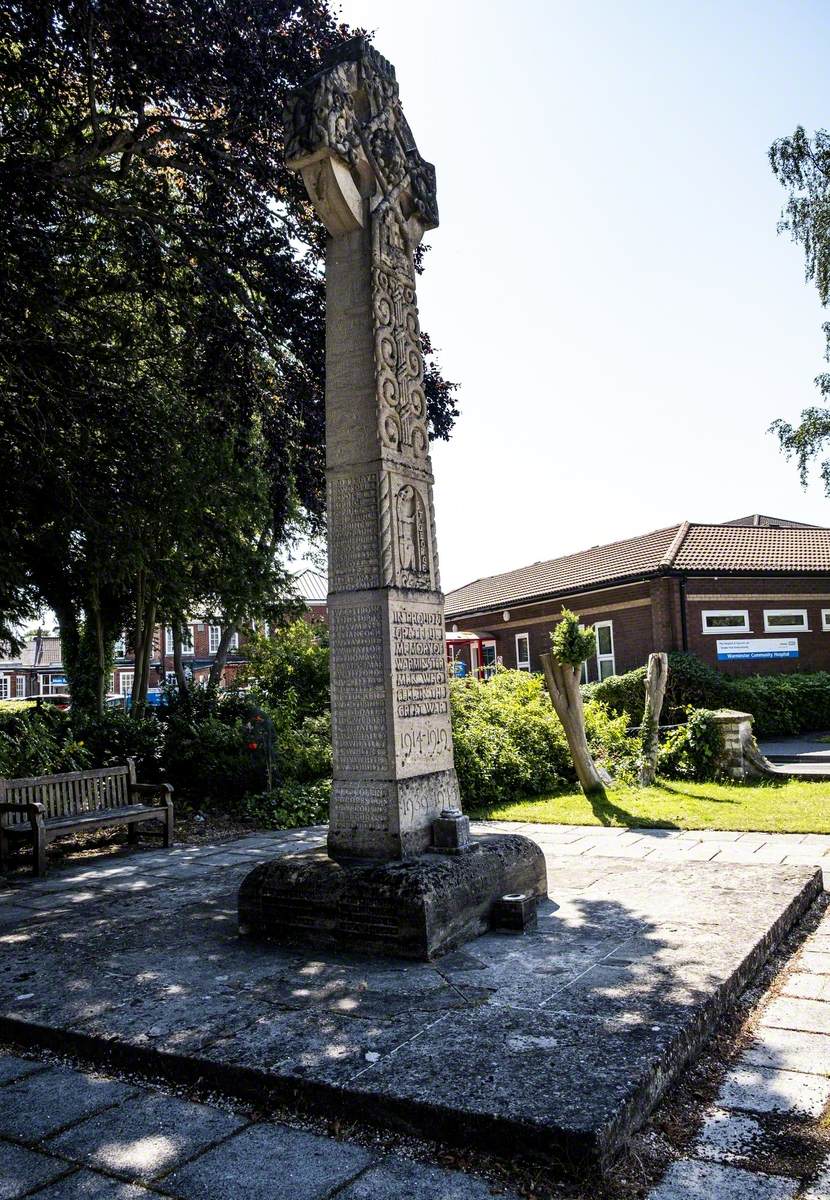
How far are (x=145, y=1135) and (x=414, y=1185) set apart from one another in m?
0.97

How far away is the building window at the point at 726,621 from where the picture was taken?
22797 mm

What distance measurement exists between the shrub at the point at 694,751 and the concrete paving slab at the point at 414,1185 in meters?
10.6

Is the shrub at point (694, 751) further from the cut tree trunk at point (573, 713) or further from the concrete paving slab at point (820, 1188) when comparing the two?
the concrete paving slab at point (820, 1188)

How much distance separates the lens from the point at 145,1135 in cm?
286

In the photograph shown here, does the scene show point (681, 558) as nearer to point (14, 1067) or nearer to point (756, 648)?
point (756, 648)

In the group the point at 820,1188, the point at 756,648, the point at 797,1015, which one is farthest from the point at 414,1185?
the point at 756,648

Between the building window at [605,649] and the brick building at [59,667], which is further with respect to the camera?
the brick building at [59,667]

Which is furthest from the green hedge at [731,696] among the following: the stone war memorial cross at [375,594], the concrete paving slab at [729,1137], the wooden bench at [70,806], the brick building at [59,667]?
the brick building at [59,667]

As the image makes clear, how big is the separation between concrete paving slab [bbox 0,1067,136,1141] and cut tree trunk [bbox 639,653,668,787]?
9.78 meters

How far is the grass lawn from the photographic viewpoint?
29.8 ft

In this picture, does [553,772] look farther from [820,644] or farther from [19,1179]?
[820,644]

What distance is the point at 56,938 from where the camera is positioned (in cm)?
521

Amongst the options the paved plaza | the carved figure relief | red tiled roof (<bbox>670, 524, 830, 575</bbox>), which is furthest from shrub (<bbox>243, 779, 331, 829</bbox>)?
red tiled roof (<bbox>670, 524, 830, 575</bbox>)

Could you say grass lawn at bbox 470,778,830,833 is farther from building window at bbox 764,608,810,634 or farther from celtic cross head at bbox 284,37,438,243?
building window at bbox 764,608,810,634
